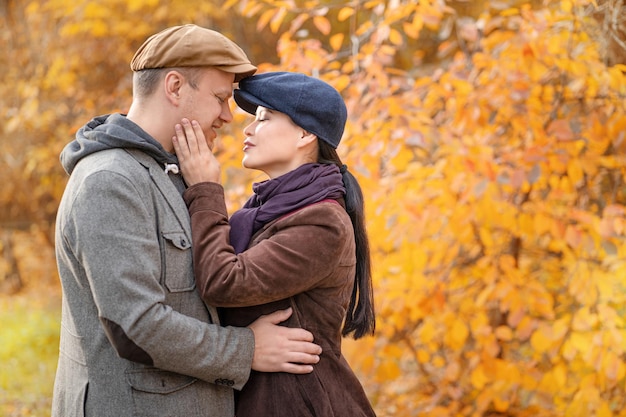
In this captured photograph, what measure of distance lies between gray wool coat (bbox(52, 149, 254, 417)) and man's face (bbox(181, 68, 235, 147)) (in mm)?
197

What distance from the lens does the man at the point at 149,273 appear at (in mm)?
1764

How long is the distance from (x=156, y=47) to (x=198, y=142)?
0.30 metres

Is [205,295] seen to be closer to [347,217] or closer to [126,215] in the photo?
[126,215]

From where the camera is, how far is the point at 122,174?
184cm

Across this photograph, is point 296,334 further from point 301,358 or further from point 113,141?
point 113,141

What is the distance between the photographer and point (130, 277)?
1.76m

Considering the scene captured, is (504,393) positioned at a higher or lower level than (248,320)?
lower

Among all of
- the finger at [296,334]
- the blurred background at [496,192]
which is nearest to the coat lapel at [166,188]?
the finger at [296,334]

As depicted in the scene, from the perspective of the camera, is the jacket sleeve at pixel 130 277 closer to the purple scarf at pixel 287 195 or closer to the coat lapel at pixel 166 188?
the coat lapel at pixel 166 188

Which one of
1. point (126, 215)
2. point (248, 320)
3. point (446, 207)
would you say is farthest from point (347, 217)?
point (446, 207)

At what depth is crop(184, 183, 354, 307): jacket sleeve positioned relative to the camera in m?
1.89

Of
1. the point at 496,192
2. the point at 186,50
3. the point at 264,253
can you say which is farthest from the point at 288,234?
the point at 496,192

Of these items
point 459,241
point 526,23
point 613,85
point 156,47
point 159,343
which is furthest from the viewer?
point 459,241

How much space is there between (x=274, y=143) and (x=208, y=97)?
247 mm
